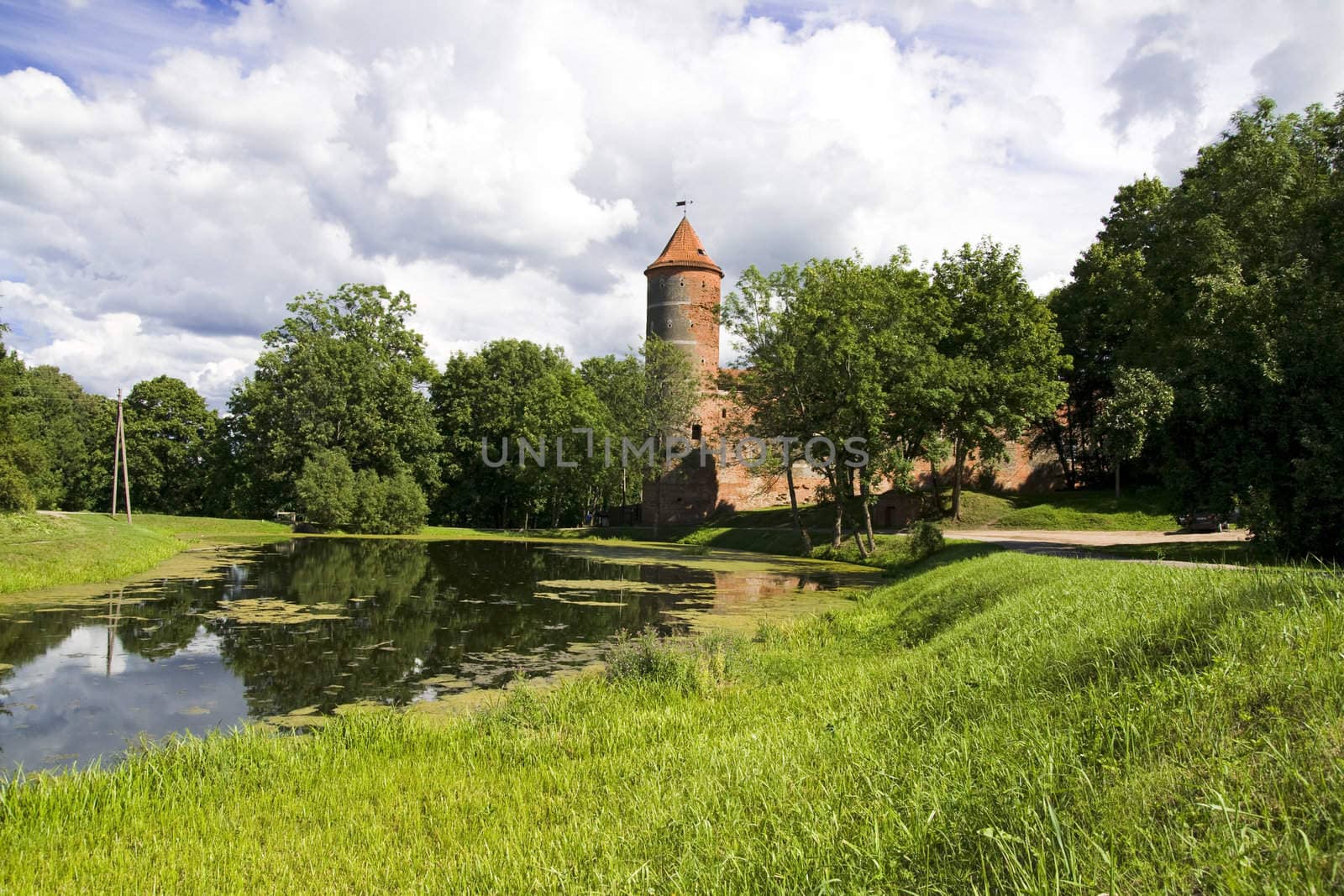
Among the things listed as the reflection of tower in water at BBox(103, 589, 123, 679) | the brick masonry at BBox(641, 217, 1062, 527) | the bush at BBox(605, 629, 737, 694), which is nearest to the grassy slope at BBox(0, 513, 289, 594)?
the reflection of tower in water at BBox(103, 589, 123, 679)

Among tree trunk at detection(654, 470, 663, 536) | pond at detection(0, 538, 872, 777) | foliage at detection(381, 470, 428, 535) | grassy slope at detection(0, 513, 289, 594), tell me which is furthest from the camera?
tree trunk at detection(654, 470, 663, 536)

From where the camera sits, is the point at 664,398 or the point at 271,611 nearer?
the point at 271,611

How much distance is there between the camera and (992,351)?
32.6 meters

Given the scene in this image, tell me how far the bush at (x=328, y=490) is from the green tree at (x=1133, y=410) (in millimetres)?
35816

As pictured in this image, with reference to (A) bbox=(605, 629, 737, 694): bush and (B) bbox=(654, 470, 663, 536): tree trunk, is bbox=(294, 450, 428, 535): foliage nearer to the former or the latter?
(B) bbox=(654, 470, 663, 536): tree trunk

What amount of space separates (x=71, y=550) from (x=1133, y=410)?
79.8 ft

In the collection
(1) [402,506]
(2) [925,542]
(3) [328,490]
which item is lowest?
(2) [925,542]

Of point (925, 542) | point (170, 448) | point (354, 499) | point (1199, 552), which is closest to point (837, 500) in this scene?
point (925, 542)

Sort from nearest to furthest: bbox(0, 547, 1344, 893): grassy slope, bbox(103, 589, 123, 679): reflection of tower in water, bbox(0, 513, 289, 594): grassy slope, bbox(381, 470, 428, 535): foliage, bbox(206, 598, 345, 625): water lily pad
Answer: bbox(0, 547, 1344, 893): grassy slope < bbox(103, 589, 123, 679): reflection of tower in water < bbox(206, 598, 345, 625): water lily pad < bbox(0, 513, 289, 594): grassy slope < bbox(381, 470, 428, 535): foliage

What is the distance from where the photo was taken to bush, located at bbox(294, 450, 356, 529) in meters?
41.6

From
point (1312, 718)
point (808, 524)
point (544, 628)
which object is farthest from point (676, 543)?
point (1312, 718)

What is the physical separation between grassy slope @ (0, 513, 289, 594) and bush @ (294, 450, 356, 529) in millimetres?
12362

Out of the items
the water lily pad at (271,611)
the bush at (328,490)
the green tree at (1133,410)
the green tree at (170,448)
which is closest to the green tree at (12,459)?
the water lily pad at (271,611)

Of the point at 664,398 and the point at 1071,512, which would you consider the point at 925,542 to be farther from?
the point at 664,398
